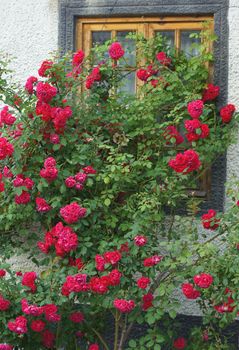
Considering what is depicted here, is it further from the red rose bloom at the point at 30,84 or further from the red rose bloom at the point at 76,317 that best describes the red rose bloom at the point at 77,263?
the red rose bloom at the point at 30,84

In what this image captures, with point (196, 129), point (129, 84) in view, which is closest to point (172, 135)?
point (196, 129)

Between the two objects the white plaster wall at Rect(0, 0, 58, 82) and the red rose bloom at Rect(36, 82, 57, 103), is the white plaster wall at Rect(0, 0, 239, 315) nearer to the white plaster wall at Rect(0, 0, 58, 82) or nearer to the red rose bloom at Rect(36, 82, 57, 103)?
the white plaster wall at Rect(0, 0, 58, 82)

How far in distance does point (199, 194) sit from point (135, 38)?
1243 mm

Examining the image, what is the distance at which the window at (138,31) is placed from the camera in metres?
5.51

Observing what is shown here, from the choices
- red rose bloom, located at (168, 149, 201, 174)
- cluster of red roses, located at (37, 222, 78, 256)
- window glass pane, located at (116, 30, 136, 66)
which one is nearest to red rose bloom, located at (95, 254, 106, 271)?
cluster of red roses, located at (37, 222, 78, 256)

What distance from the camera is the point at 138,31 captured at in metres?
5.63

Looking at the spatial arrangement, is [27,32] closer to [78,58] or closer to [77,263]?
[78,58]

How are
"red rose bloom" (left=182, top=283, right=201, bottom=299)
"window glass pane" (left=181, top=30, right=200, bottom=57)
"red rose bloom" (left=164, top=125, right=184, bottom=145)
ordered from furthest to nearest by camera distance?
1. "window glass pane" (left=181, top=30, right=200, bottom=57)
2. "red rose bloom" (left=164, top=125, right=184, bottom=145)
3. "red rose bloom" (left=182, top=283, right=201, bottom=299)

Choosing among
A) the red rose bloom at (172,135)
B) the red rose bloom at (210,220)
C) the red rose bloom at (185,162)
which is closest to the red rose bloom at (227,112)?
the red rose bloom at (172,135)

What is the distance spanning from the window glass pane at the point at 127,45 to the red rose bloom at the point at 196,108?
2.64 feet

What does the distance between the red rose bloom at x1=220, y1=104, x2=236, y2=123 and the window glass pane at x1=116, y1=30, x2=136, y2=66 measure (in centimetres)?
83

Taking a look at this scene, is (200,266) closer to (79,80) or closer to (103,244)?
(103,244)

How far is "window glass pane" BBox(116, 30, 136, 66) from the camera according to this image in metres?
5.60

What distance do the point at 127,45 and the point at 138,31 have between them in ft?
0.45
